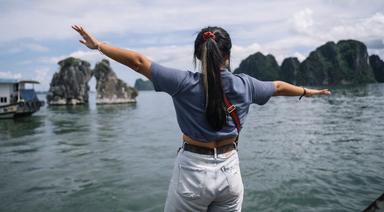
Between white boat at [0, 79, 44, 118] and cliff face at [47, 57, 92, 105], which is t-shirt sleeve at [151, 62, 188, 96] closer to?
white boat at [0, 79, 44, 118]

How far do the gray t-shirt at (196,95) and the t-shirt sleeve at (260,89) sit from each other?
10 millimetres

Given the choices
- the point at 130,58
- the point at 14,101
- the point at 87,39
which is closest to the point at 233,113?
the point at 130,58

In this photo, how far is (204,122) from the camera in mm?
2805

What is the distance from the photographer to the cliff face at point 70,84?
83.2m

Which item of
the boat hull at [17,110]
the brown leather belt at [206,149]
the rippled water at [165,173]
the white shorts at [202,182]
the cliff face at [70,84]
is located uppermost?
the cliff face at [70,84]

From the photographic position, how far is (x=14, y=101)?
4531 cm

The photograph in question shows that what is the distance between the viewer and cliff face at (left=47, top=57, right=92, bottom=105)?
273 ft

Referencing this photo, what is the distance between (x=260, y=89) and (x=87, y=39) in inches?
61.7

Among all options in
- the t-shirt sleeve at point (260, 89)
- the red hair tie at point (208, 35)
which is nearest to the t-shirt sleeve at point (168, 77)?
the red hair tie at point (208, 35)

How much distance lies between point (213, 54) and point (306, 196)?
6.57m

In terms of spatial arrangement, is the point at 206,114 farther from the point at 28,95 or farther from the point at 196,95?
the point at 28,95

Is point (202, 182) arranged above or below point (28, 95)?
below

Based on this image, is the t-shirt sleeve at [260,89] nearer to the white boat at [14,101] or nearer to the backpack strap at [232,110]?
the backpack strap at [232,110]

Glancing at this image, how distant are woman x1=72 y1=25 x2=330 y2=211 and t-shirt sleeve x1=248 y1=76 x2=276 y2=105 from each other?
2 cm
